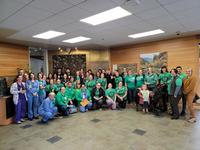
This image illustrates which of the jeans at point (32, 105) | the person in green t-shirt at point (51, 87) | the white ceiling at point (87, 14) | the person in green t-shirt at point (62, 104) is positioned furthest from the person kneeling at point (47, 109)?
the white ceiling at point (87, 14)

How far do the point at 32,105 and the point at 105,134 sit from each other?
2766 mm

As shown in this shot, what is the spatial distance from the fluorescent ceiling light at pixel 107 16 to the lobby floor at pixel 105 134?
280cm

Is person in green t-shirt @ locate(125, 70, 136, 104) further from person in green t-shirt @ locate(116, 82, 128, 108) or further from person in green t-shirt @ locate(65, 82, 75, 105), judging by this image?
person in green t-shirt @ locate(65, 82, 75, 105)

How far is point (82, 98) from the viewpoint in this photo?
209 inches

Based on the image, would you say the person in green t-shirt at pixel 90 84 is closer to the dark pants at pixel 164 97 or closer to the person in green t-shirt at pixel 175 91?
the dark pants at pixel 164 97

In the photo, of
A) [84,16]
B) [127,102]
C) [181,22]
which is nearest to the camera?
[84,16]

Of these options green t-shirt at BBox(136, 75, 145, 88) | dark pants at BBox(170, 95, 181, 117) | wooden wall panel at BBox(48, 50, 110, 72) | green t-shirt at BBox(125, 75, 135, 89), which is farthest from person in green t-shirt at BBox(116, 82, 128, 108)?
wooden wall panel at BBox(48, 50, 110, 72)

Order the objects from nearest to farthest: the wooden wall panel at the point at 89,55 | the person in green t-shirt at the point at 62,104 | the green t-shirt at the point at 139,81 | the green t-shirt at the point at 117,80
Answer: the person in green t-shirt at the point at 62,104, the green t-shirt at the point at 139,81, the green t-shirt at the point at 117,80, the wooden wall panel at the point at 89,55

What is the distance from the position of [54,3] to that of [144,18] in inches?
91.7

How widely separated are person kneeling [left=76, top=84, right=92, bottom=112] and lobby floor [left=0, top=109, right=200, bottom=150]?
0.90 metres

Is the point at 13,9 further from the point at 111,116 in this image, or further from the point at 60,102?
the point at 111,116

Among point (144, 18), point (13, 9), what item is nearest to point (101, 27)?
point (144, 18)

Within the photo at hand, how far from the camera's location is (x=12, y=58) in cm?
661

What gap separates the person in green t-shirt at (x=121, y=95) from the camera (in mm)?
5482
